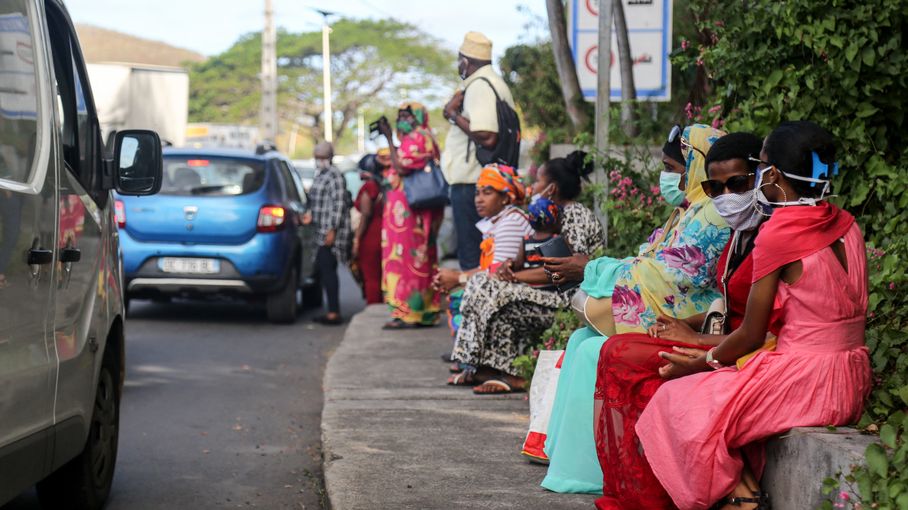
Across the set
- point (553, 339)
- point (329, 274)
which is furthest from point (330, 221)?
point (553, 339)

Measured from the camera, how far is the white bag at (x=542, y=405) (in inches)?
227

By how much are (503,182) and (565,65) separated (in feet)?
7.11

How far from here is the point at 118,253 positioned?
5.92 meters

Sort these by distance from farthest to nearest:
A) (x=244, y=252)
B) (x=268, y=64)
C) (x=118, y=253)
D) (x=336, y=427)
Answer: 1. (x=268, y=64)
2. (x=244, y=252)
3. (x=336, y=427)
4. (x=118, y=253)

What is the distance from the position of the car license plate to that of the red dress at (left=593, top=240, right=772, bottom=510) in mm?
8002

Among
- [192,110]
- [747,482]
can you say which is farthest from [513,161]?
[192,110]

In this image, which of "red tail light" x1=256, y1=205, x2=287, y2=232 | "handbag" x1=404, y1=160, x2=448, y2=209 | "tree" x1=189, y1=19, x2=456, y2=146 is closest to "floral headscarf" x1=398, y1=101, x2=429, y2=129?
"handbag" x1=404, y1=160, x2=448, y2=209

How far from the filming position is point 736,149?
484cm

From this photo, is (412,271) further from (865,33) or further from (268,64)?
(268,64)

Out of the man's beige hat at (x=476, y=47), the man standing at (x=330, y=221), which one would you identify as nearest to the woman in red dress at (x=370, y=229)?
the man standing at (x=330, y=221)

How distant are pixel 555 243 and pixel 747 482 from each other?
108 inches

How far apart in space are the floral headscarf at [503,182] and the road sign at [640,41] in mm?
854

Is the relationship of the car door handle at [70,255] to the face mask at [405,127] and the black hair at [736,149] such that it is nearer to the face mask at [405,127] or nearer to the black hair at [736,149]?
the black hair at [736,149]

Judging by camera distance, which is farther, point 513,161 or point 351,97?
point 351,97
